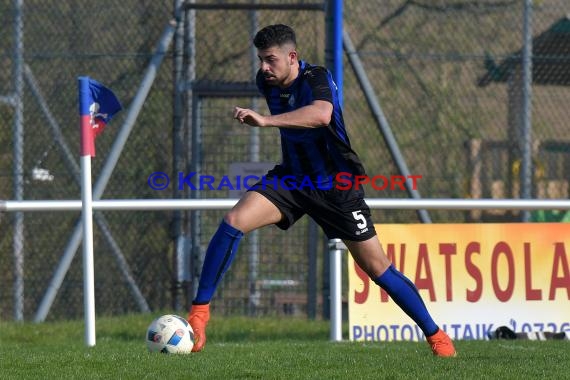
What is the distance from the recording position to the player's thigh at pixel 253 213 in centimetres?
677

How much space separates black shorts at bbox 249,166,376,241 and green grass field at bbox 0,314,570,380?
747mm

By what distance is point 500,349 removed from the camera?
747 cm

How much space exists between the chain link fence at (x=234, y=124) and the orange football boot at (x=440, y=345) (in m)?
3.98

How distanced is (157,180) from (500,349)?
4.43 meters

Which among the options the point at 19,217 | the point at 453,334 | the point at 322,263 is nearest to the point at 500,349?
the point at 453,334

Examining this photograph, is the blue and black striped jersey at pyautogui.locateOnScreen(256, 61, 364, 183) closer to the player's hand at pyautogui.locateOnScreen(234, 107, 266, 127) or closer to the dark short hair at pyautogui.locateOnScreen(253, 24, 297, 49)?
the dark short hair at pyautogui.locateOnScreen(253, 24, 297, 49)

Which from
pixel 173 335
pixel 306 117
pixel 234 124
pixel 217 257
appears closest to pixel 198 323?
pixel 173 335

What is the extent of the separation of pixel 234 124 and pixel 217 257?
4507 millimetres

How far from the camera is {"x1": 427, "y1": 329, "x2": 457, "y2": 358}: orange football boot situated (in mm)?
6844

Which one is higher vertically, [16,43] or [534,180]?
[16,43]

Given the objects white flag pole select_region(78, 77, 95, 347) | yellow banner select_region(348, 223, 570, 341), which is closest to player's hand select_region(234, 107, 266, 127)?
white flag pole select_region(78, 77, 95, 347)

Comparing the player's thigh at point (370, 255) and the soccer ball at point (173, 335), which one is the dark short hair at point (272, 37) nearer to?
the player's thigh at point (370, 255)

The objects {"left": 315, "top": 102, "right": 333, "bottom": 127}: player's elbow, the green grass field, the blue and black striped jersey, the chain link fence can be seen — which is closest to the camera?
the green grass field

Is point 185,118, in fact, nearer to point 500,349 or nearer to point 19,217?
point 19,217
